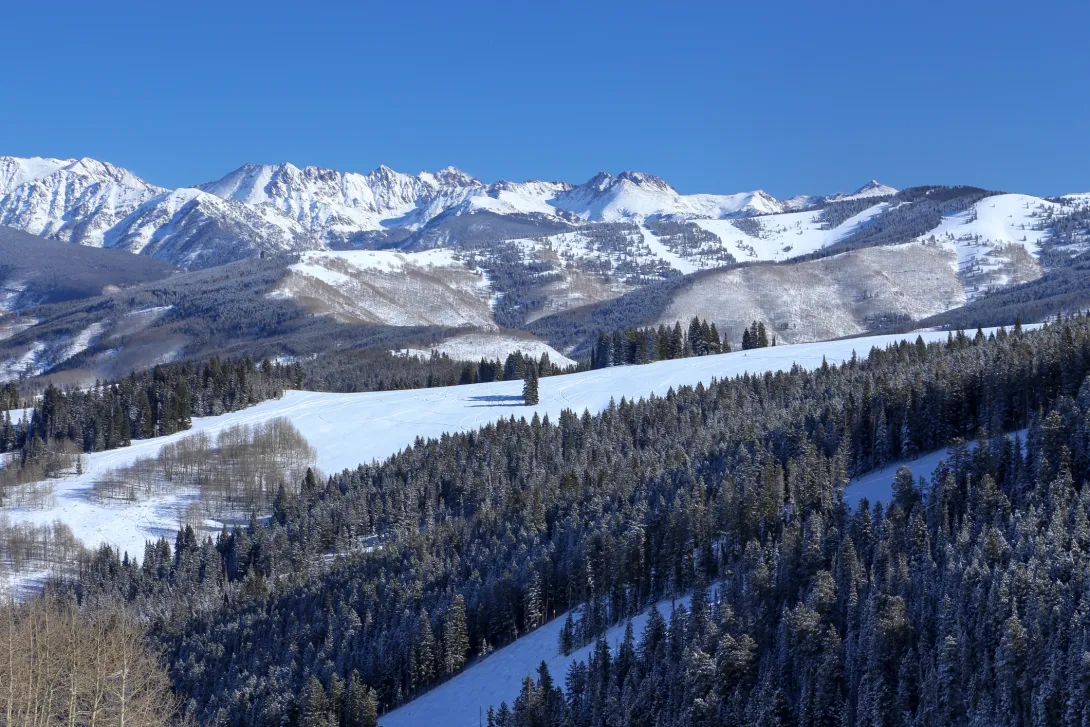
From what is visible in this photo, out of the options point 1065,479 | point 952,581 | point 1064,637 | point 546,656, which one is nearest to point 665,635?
point 546,656

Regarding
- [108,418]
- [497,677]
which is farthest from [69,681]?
[108,418]

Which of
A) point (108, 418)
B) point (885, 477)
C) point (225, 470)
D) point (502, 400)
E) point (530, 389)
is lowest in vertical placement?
point (225, 470)

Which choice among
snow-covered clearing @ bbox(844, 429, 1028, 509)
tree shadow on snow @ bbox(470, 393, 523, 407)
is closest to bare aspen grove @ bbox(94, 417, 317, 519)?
tree shadow on snow @ bbox(470, 393, 523, 407)

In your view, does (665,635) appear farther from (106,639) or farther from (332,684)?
(106,639)

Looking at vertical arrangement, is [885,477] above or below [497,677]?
above

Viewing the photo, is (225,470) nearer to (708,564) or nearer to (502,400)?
(502,400)

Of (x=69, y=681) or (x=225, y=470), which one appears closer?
(x=69, y=681)

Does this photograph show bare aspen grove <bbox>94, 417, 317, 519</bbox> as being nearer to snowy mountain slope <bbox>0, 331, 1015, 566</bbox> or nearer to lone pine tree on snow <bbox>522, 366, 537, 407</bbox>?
snowy mountain slope <bbox>0, 331, 1015, 566</bbox>
